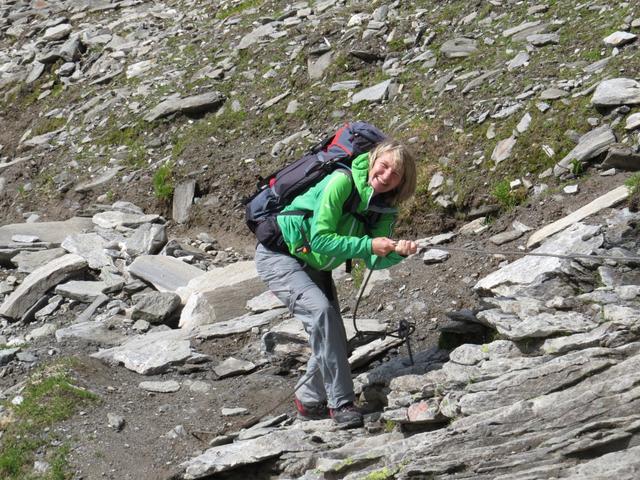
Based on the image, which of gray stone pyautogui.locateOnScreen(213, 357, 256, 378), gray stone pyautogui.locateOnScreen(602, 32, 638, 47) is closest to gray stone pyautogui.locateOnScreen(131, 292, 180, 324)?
gray stone pyautogui.locateOnScreen(213, 357, 256, 378)

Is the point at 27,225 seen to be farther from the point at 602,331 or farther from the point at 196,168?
the point at 602,331

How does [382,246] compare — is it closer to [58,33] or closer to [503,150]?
[503,150]

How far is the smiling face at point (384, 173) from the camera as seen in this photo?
769 centimetres

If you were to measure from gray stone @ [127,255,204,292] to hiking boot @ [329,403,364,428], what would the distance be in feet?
18.1

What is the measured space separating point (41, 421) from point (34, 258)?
6.37 meters

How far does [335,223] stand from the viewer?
780 cm

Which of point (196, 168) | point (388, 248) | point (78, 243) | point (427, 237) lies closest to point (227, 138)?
point (196, 168)

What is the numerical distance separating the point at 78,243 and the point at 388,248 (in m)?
9.13

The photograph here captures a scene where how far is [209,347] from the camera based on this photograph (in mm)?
11695

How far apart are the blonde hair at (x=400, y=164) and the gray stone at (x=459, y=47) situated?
29.0ft

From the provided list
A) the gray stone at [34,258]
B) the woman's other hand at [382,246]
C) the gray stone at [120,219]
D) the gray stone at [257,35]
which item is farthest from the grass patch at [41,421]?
the gray stone at [257,35]

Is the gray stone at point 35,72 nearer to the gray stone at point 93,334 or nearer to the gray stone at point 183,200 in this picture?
the gray stone at point 183,200

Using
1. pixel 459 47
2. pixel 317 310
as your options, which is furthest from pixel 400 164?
pixel 459 47

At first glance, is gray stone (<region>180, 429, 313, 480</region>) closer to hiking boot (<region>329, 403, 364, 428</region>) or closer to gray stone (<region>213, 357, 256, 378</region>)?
hiking boot (<region>329, 403, 364, 428</region>)
